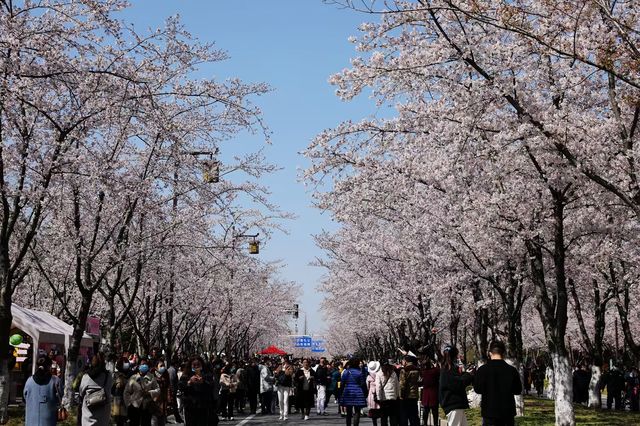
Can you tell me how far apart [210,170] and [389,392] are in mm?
8572

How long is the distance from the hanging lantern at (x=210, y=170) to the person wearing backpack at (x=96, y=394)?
10491 mm

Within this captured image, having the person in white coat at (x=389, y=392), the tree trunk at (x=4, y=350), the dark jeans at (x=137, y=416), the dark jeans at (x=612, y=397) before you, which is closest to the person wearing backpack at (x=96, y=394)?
the dark jeans at (x=137, y=416)

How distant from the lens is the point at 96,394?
13.1m

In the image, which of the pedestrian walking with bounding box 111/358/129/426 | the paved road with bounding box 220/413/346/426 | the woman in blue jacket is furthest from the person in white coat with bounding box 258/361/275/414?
the pedestrian walking with bounding box 111/358/129/426

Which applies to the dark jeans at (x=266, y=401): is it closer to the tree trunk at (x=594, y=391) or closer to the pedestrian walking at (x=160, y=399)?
the tree trunk at (x=594, y=391)

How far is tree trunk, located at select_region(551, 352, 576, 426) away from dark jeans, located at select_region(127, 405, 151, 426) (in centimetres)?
846

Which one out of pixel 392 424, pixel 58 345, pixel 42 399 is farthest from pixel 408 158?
pixel 58 345

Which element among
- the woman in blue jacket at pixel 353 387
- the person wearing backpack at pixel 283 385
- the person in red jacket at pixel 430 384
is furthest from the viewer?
the person wearing backpack at pixel 283 385

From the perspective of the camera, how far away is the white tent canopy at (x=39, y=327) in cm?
2588

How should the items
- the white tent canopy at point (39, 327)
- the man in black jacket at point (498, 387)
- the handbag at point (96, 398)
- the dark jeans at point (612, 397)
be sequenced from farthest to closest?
the dark jeans at point (612, 397) < the white tent canopy at point (39, 327) < the handbag at point (96, 398) < the man in black jacket at point (498, 387)

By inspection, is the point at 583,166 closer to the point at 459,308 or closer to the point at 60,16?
the point at 60,16

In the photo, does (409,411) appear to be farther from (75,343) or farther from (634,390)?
(634,390)

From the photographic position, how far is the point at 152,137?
2234 cm

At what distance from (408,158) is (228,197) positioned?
7.83 m
